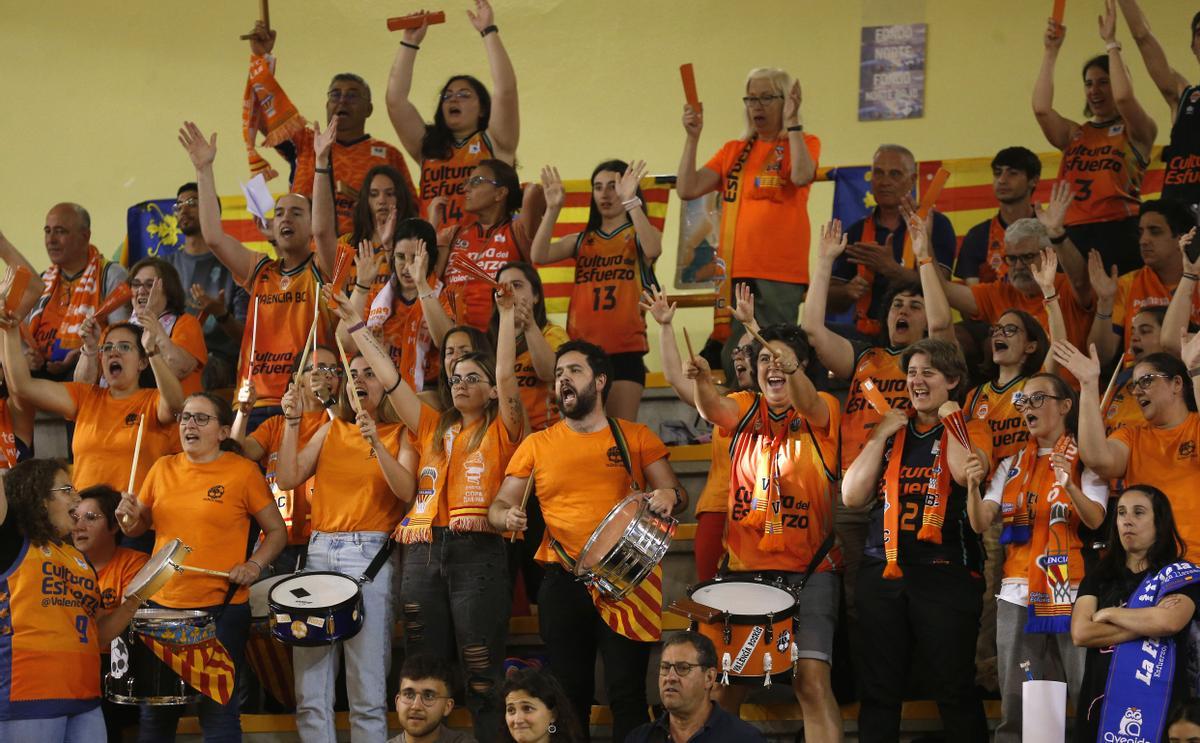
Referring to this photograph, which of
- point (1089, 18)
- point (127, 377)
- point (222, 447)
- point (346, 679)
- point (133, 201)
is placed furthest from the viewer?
point (133, 201)

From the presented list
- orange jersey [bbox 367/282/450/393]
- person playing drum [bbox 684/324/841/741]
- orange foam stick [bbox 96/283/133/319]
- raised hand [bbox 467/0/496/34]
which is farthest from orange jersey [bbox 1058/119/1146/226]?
orange foam stick [bbox 96/283/133/319]

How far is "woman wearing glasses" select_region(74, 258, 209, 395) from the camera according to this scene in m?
7.86

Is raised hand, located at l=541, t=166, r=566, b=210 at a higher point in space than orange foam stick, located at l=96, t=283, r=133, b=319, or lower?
higher

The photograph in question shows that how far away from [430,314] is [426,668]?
79.7 inches

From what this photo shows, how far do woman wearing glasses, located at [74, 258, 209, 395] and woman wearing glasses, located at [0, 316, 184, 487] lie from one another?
18 centimetres

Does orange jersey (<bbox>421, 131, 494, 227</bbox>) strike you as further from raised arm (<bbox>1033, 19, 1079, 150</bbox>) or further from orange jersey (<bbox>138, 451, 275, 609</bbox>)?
raised arm (<bbox>1033, 19, 1079, 150</bbox>)

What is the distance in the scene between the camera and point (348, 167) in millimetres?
8703

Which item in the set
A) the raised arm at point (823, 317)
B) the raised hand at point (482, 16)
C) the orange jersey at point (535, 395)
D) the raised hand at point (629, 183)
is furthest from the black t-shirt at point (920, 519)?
the raised hand at point (482, 16)

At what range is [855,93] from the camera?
1082 cm

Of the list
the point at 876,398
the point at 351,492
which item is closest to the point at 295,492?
Result: the point at 351,492

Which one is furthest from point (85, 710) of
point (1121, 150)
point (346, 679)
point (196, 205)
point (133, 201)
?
point (133, 201)

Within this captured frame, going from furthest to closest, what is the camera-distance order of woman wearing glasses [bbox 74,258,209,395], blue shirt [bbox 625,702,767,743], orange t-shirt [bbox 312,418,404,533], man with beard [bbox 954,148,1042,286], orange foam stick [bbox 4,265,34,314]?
man with beard [bbox 954,148,1042,286] → woman wearing glasses [bbox 74,258,209,395] → orange foam stick [bbox 4,265,34,314] → orange t-shirt [bbox 312,418,404,533] → blue shirt [bbox 625,702,767,743]

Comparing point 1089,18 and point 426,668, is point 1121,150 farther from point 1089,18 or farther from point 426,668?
point 426,668

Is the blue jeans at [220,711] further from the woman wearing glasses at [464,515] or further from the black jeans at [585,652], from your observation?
the black jeans at [585,652]
